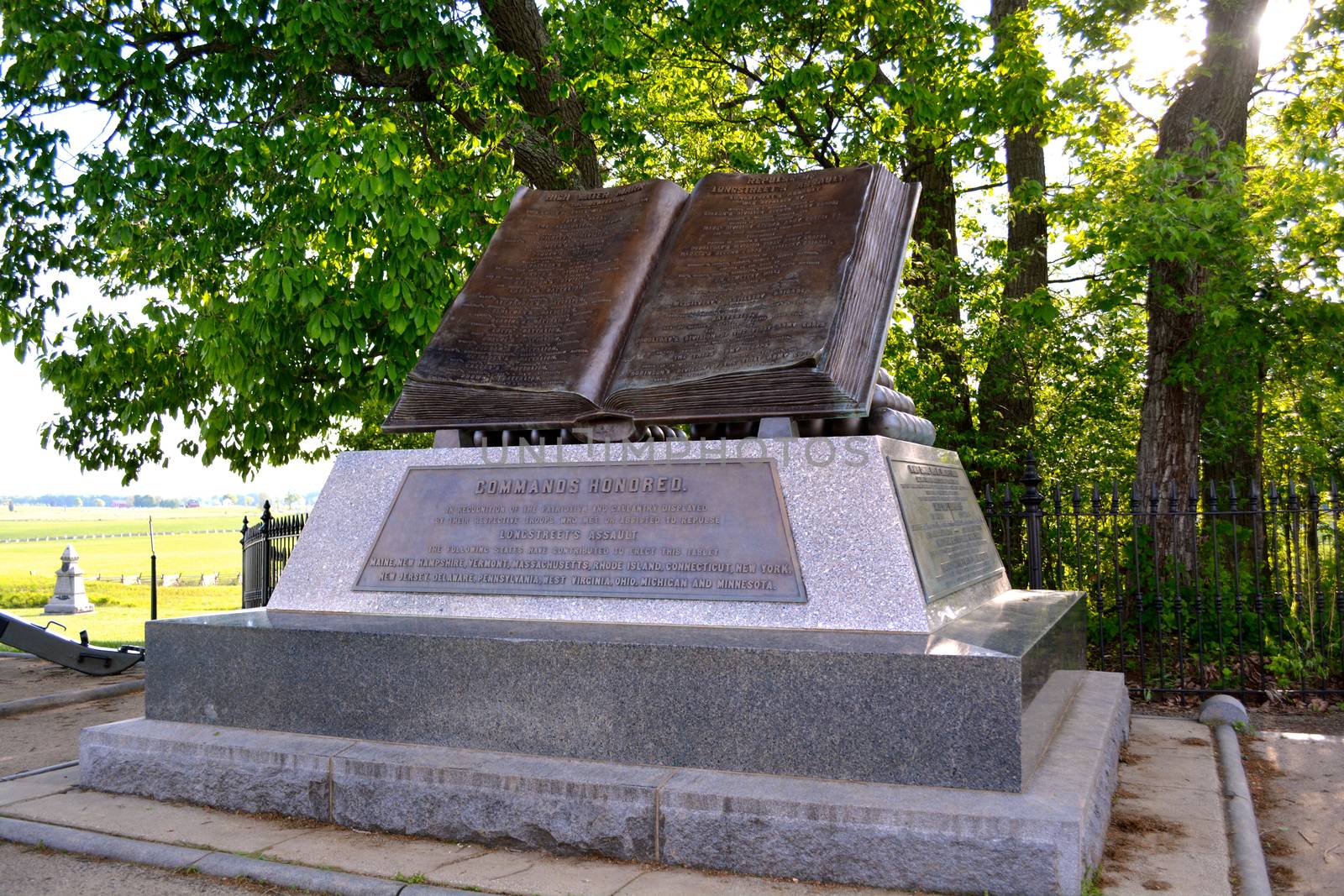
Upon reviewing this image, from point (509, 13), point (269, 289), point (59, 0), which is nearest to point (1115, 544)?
point (269, 289)

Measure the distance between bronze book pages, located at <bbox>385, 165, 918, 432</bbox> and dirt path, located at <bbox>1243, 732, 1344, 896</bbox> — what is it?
2.67 m

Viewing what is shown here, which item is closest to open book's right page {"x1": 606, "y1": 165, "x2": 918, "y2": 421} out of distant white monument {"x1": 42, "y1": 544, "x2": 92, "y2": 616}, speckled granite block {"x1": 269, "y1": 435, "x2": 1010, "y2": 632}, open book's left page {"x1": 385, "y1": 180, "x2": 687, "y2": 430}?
open book's left page {"x1": 385, "y1": 180, "x2": 687, "y2": 430}

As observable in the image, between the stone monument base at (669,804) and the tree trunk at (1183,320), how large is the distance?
6985 mm

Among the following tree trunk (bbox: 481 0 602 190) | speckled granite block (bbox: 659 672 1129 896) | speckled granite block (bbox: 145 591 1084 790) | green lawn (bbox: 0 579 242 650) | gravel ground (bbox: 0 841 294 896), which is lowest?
green lawn (bbox: 0 579 242 650)

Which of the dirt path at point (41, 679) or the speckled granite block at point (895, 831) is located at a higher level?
Answer: the speckled granite block at point (895, 831)

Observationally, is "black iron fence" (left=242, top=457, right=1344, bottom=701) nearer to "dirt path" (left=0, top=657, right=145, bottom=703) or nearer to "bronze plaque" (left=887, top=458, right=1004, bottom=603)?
"bronze plaque" (left=887, top=458, right=1004, bottom=603)

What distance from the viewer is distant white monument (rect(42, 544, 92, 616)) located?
23672 millimetres

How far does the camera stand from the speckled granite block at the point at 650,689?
3764 millimetres

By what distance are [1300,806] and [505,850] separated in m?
4.08

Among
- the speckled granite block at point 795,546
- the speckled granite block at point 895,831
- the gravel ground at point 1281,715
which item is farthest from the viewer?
the gravel ground at point 1281,715

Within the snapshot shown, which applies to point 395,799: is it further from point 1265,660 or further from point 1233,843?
point 1265,660

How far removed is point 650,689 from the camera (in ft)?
13.6

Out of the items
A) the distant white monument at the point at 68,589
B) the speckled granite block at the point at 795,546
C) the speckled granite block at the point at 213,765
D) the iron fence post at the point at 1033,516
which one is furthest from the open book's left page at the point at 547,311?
the distant white monument at the point at 68,589

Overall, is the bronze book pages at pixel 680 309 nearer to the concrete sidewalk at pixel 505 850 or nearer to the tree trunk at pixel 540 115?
the concrete sidewalk at pixel 505 850
